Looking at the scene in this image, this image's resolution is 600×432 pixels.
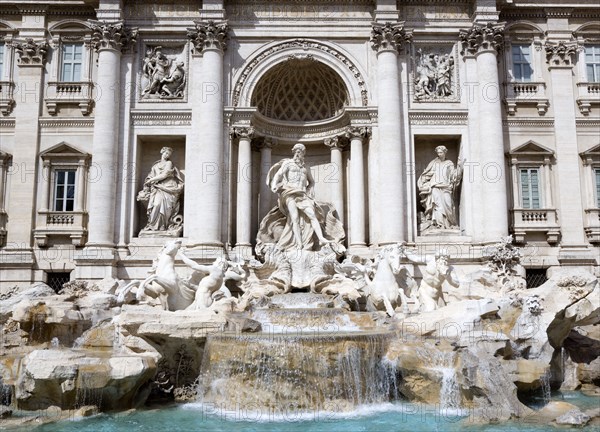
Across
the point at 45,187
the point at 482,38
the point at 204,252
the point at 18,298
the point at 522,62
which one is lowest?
the point at 18,298

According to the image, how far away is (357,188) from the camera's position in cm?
1952

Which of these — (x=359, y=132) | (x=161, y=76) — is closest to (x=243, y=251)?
(x=359, y=132)

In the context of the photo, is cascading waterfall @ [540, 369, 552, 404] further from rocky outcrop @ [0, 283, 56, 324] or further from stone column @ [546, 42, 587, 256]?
rocky outcrop @ [0, 283, 56, 324]

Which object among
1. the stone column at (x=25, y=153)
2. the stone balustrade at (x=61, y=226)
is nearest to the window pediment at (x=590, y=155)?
the stone balustrade at (x=61, y=226)

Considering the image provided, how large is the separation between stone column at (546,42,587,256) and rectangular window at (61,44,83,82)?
57.9 feet

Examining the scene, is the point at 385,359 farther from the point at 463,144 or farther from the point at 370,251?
the point at 463,144

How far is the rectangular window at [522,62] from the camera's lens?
20797mm

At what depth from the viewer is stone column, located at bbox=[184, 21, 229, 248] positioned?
18.4 m

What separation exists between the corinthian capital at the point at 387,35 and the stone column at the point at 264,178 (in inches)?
208

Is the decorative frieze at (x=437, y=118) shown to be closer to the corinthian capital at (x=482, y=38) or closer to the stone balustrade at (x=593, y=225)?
the corinthian capital at (x=482, y=38)

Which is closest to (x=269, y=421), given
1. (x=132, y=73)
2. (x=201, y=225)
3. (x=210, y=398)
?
(x=210, y=398)

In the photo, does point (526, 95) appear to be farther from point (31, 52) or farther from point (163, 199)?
point (31, 52)

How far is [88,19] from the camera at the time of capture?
19.9m

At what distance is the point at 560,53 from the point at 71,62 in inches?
724
